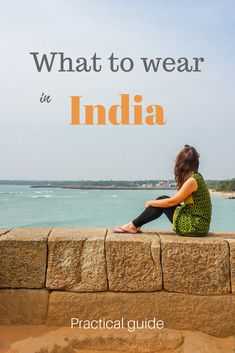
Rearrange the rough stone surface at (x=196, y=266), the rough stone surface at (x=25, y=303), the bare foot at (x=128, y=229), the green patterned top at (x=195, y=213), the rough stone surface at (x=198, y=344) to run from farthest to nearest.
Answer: the bare foot at (x=128, y=229), the green patterned top at (x=195, y=213), the rough stone surface at (x=25, y=303), the rough stone surface at (x=196, y=266), the rough stone surface at (x=198, y=344)

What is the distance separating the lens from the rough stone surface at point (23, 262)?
3539mm

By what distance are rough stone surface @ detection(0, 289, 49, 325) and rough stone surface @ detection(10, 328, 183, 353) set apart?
0.22 metres

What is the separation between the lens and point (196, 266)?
3.45 metres

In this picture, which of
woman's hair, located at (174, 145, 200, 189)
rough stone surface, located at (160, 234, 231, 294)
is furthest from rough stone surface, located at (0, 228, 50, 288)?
woman's hair, located at (174, 145, 200, 189)

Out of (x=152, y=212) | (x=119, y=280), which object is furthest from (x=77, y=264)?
(x=152, y=212)

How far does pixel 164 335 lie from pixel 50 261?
1140 mm

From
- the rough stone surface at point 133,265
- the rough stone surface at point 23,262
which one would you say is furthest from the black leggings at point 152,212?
the rough stone surface at point 23,262

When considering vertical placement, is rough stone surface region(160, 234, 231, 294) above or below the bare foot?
below

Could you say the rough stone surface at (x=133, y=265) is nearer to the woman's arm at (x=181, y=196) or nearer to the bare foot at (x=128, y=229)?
the bare foot at (x=128, y=229)

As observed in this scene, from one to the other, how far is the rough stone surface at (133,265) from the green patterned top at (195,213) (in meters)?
0.36

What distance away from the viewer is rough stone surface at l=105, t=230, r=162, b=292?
11.4ft

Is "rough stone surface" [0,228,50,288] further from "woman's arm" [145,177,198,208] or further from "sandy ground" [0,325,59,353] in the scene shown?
"woman's arm" [145,177,198,208]

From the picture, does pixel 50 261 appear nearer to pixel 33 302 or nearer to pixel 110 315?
pixel 33 302

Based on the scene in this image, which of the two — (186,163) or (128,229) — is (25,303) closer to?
(128,229)
